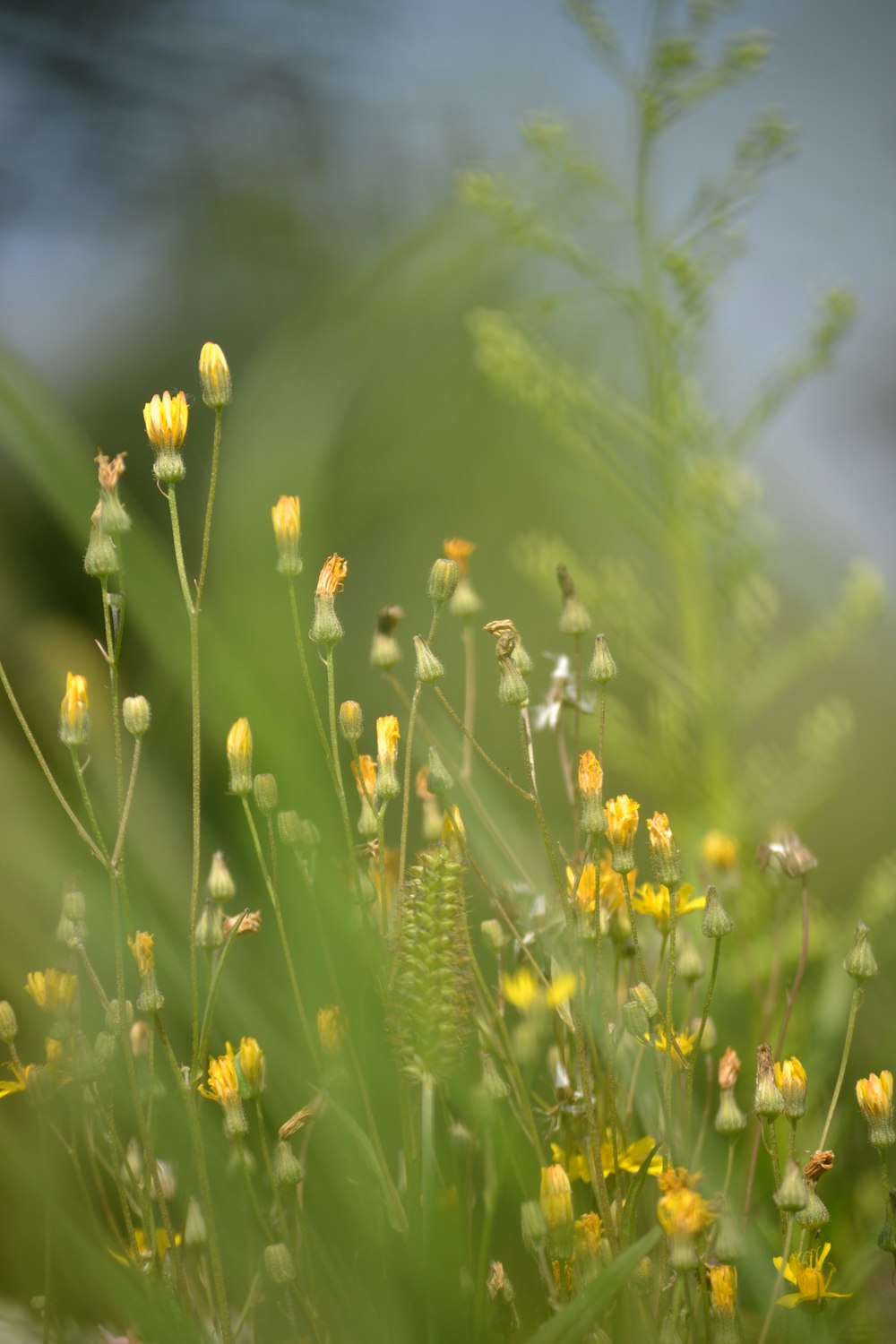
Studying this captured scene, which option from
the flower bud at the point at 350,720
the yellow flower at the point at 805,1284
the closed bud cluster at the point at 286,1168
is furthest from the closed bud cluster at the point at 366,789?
the yellow flower at the point at 805,1284

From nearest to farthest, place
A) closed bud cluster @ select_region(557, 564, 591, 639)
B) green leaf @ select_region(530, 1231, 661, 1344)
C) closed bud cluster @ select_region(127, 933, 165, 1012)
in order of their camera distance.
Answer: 1. green leaf @ select_region(530, 1231, 661, 1344)
2. closed bud cluster @ select_region(127, 933, 165, 1012)
3. closed bud cluster @ select_region(557, 564, 591, 639)

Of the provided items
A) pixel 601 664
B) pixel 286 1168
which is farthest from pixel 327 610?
pixel 286 1168

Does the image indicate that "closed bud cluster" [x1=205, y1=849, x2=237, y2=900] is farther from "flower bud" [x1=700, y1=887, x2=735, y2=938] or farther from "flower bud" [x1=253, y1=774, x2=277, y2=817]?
"flower bud" [x1=700, y1=887, x2=735, y2=938]

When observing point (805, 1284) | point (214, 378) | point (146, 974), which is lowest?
point (805, 1284)

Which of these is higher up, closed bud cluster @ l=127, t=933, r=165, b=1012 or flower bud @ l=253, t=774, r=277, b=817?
flower bud @ l=253, t=774, r=277, b=817

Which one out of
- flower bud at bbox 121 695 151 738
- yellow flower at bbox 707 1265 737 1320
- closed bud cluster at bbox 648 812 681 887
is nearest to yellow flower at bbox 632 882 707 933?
closed bud cluster at bbox 648 812 681 887

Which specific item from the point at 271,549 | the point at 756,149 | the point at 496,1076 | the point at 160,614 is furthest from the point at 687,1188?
the point at 756,149

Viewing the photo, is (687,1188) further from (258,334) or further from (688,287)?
(258,334)

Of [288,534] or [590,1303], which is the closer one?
[590,1303]

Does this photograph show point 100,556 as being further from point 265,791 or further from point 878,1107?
point 878,1107
